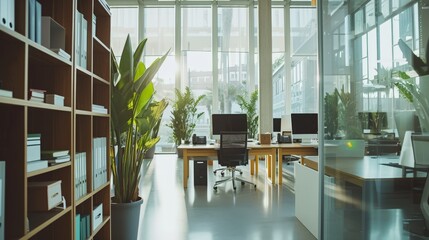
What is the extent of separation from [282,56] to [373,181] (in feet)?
24.9

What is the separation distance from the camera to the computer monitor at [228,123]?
210 inches

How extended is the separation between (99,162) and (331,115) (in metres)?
1.84

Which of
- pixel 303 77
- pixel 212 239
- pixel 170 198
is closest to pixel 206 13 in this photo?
pixel 303 77

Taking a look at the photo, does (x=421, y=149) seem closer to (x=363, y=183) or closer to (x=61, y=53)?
(x=363, y=183)

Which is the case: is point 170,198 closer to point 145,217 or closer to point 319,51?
point 145,217

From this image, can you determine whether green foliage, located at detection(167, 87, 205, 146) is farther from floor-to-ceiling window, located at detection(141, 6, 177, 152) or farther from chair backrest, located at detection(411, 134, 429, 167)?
chair backrest, located at detection(411, 134, 429, 167)

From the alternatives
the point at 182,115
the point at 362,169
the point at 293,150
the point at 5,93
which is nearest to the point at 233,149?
the point at 293,150

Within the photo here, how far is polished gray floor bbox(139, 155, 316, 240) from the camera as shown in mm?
2902

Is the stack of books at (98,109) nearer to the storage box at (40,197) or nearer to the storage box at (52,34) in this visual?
the storage box at (52,34)

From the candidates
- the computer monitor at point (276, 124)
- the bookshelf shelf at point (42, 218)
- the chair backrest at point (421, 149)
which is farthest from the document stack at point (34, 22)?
the computer monitor at point (276, 124)

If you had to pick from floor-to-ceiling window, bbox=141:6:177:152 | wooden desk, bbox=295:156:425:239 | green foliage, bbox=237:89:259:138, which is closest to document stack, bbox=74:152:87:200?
wooden desk, bbox=295:156:425:239

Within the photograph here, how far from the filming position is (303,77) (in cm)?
851

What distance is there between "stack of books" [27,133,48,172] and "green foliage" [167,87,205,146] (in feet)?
21.8

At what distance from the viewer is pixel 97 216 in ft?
6.92
